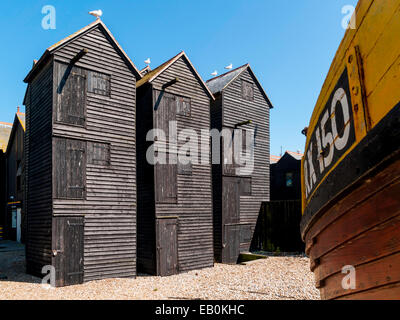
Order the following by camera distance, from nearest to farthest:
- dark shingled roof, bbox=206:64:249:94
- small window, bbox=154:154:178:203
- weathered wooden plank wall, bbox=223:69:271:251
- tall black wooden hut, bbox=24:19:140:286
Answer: tall black wooden hut, bbox=24:19:140:286, small window, bbox=154:154:178:203, weathered wooden plank wall, bbox=223:69:271:251, dark shingled roof, bbox=206:64:249:94

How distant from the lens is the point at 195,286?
11266mm

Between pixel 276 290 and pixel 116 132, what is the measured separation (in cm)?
798

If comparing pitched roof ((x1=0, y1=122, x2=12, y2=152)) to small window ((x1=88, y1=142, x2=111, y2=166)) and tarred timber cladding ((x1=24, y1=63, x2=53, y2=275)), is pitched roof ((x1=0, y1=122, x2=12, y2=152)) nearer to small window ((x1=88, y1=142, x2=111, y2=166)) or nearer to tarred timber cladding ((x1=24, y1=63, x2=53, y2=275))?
tarred timber cladding ((x1=24, y1=63, x2=53, y2=275))

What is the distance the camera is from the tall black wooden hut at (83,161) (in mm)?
11406

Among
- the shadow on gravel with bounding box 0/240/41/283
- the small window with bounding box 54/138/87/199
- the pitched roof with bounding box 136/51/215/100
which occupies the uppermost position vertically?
the pitched roof with bounding box 136/51/215/100

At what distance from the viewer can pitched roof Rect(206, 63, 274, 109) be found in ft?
60.2

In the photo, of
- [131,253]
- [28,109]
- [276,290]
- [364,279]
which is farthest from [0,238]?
[364,279]

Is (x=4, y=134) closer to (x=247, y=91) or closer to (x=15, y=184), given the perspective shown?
(x=15, y=184)

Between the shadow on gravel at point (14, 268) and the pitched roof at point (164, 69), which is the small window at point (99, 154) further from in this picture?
the shadow on gravel at point (14, 268)

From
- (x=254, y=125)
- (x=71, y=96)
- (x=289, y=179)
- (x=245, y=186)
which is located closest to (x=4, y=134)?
(x=71, y=96)

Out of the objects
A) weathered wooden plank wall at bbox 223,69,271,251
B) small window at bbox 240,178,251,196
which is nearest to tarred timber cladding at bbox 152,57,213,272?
weathered wooden plank wall at bbox 223,69,271,251

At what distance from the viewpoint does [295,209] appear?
1817 centimetres

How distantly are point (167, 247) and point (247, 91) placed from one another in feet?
33.5
